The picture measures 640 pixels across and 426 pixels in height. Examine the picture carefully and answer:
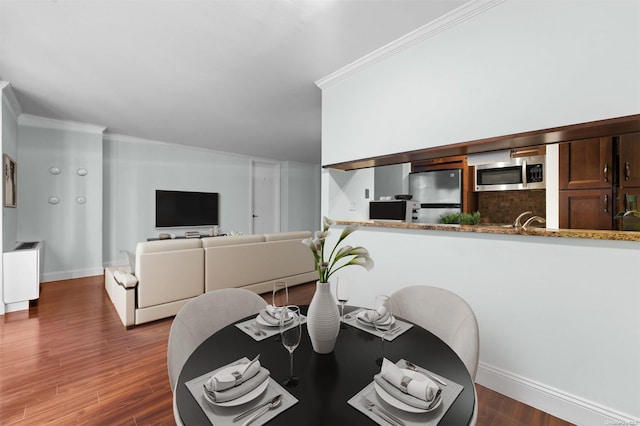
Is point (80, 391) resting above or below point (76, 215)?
below

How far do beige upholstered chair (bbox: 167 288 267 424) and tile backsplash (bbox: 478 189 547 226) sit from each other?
3.22 metres

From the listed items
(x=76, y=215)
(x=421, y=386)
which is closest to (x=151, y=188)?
(x=76, y=215)

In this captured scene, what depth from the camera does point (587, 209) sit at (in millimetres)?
2521

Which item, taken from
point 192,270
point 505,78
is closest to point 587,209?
point 505,78

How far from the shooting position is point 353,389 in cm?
83

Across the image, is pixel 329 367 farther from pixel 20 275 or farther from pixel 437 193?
pixel 20 275

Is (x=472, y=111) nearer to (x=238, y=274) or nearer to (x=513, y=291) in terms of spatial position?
(x=513, y=291)

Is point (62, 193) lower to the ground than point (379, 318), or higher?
higher

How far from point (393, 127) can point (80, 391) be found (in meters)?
3.05

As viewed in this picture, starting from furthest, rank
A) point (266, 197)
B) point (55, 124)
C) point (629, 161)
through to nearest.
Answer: point (266, 197), point (55, 124), point (629, 161)

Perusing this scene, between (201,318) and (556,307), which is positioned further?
(556,307)

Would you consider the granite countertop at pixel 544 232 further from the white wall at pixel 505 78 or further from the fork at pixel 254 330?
the fork at pixel 254 330

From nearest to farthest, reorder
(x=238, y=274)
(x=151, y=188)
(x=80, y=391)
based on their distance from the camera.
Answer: (x=80, y=391) < (x=238, y=274) < (x=151, y=188)

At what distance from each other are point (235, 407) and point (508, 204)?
12.2ft
